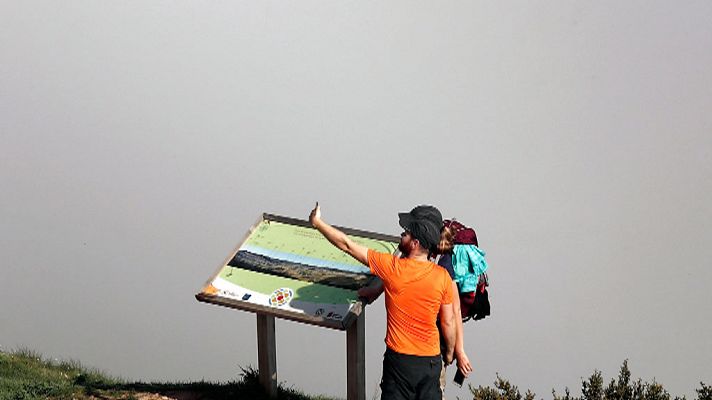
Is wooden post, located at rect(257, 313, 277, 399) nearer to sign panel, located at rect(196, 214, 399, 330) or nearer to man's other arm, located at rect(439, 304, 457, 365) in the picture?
sign panel, located at rect(196, 214, 399, 330)

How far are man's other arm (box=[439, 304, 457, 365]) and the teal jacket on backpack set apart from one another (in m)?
0.62

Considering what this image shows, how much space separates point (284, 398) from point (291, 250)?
166 cm

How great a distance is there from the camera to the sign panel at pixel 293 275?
33.2ft

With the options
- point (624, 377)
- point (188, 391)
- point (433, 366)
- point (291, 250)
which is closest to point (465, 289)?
point (433, 366)

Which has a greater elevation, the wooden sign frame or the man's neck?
the man's neck

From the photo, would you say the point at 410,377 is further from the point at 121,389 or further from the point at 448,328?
the point at 121,389

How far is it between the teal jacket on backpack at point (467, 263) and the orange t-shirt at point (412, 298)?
2.44 feet

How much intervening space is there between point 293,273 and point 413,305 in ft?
6.42

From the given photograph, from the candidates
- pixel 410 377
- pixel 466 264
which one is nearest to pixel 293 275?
pixel 466 264

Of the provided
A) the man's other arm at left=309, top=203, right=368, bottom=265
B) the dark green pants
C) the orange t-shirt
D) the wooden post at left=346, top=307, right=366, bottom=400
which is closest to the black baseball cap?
the orange t-shirt

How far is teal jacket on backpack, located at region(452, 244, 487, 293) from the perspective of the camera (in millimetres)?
9836

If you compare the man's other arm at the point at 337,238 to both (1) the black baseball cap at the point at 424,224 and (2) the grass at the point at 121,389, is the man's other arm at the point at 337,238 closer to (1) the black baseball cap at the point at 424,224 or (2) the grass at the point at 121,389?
(1) the black baseball cap at the point at 424,224

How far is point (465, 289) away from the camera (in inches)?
392

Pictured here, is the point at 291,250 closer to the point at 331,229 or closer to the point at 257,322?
the point at 257,322
